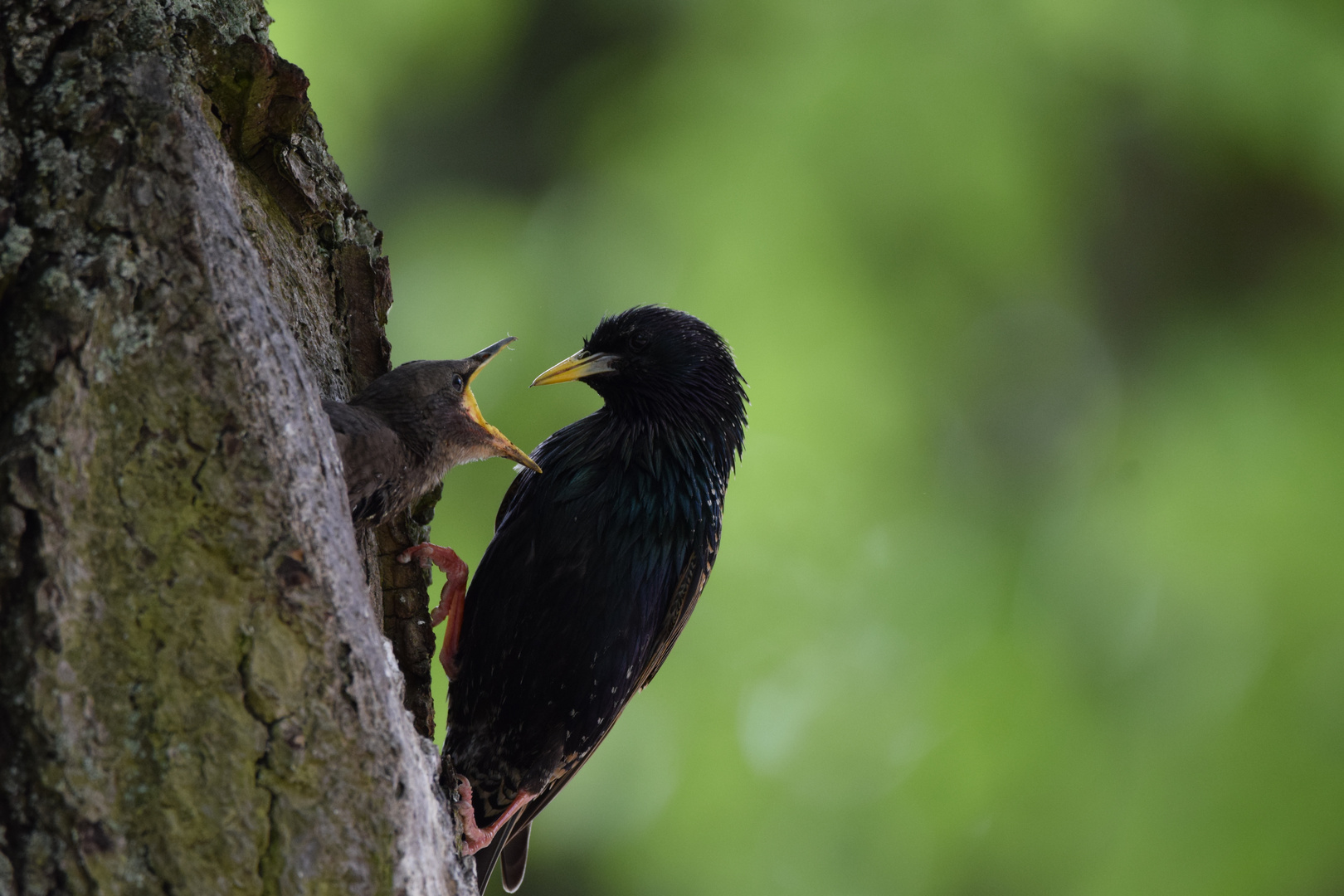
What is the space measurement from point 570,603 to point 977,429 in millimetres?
2172

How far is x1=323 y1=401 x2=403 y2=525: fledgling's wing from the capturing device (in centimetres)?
190

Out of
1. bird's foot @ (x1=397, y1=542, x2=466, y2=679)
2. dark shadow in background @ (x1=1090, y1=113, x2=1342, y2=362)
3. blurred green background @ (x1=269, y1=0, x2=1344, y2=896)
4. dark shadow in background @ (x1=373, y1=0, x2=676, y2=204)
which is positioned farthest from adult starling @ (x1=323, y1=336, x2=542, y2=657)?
dark shadow in background @ (x1=1090, y1=113, x2=1342, y2=362)

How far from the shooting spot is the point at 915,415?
4246 mm

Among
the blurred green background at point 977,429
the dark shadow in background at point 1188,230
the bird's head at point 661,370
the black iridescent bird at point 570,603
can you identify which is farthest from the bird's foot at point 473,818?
the dark shadow in background at point 1188,230

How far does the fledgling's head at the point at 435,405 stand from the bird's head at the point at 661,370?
0.66m

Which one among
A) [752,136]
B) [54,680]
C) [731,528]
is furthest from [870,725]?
[54,680]

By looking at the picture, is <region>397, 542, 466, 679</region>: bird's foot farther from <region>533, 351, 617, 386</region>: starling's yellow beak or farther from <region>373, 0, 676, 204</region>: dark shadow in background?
<region>373, 0, 676, 204</region>: dark shadow in background

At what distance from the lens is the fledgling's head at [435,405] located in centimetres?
211

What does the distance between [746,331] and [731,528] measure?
69 centimetres

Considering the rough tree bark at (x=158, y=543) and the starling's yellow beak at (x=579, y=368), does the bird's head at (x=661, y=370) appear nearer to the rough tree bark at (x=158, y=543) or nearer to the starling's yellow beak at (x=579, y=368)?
the starling's yellow beak at (x=579, y=368)

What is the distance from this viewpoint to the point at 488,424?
2340 mm

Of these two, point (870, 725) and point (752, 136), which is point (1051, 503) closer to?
point (870, 725)

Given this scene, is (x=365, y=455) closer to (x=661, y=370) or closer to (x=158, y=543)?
(x=158, y=543)

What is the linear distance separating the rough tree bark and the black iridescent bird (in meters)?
1.08
